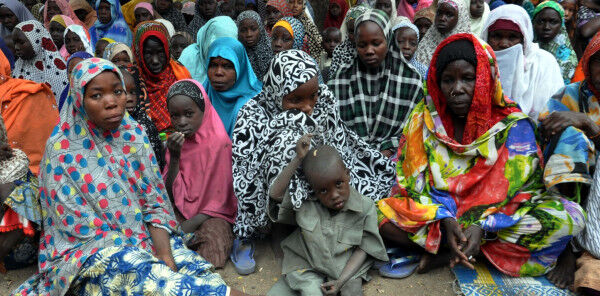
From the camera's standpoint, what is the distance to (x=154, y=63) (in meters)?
5.11

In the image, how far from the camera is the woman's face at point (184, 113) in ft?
11.8

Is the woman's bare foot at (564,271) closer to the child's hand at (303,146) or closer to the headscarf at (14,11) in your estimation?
the child's hand at (303,146)

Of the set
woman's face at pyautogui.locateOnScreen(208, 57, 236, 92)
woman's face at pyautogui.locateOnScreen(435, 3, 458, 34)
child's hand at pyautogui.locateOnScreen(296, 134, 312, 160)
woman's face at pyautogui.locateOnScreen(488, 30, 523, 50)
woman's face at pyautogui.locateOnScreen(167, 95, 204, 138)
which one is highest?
woman's face at pyautogui.locateOnScreen(435, 3, 458, 34)

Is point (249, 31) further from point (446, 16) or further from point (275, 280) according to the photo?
point (275, 280)

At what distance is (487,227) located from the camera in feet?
9.76

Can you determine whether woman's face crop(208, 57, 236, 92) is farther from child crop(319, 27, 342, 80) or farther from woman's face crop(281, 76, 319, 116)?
child crop(319, 27, 342, 80)

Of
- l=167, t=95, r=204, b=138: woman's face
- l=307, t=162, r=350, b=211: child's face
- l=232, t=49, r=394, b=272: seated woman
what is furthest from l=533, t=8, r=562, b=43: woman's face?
l=167, t=95, r=204, b=138: woman's face

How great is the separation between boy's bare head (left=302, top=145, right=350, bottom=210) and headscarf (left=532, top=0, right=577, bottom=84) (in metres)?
3.91

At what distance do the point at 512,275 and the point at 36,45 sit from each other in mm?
6184

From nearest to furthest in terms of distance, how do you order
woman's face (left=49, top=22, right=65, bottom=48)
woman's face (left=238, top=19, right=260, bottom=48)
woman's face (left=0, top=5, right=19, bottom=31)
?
woman's face (left=238, top=19, right=260, bottom=48)
woman's face (left=49, top=22, right=65, bottom=48)
woman's face (left=0, top=5, right=19, bottom=31)

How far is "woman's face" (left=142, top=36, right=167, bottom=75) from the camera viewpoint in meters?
5.12

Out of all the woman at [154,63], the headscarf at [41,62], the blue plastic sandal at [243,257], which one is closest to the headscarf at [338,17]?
the woman at [154,63]

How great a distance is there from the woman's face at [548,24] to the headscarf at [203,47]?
4.12 meters

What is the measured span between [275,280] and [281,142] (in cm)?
105
